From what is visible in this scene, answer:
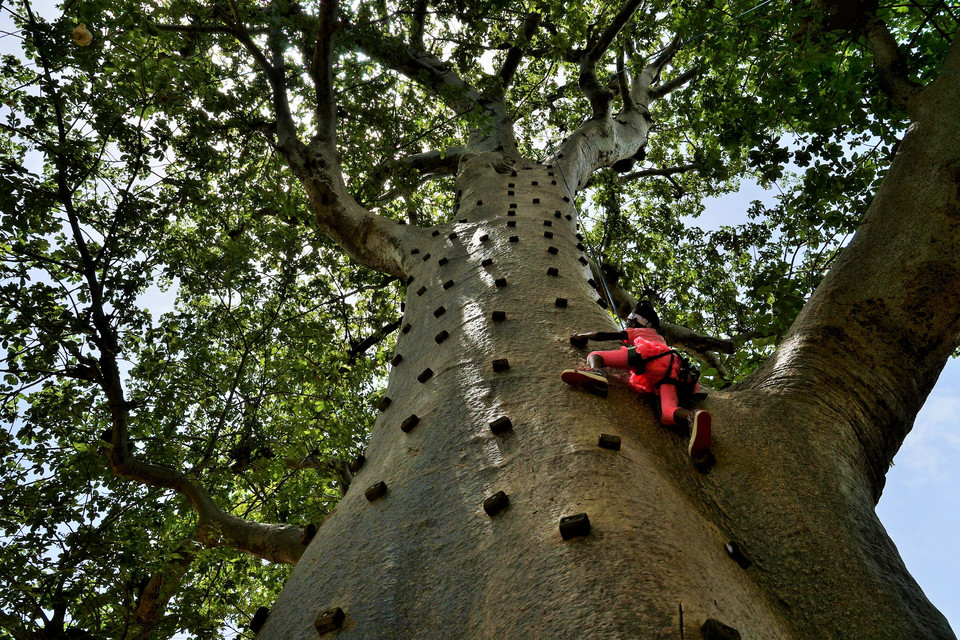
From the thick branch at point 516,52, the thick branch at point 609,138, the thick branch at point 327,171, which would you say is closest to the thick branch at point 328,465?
the thick branch at point 327,171

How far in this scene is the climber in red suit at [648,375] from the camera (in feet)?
6.87

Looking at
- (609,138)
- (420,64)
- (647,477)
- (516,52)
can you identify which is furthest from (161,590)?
(516,52)

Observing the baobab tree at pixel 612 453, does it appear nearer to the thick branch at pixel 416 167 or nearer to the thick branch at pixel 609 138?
the thick branch at pixel 416 167

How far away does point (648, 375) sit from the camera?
101 inches

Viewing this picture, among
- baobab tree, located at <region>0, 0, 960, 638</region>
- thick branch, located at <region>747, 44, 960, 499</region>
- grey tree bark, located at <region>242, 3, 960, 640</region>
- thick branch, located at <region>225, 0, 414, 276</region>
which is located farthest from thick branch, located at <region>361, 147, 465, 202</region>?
thick branch, located at <region>747, 44, 960, 499</region>

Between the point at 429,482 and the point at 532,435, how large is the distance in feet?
1.27

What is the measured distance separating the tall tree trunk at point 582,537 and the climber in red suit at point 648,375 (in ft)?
0.23

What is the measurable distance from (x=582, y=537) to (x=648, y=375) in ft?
4.00

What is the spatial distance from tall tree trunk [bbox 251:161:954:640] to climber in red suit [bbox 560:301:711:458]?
2.7 inches

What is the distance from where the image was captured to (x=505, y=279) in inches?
132

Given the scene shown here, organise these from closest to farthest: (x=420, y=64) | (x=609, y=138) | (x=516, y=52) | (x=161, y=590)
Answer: (x=161, y=590)
(x=609, y=138)
(x=516, y=52)
(x=420, y=64)

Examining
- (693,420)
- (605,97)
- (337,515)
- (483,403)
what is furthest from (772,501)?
(605,97)

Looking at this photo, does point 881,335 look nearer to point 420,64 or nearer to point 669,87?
point 420,64

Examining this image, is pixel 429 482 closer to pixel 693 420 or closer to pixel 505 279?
pixel 693 420
